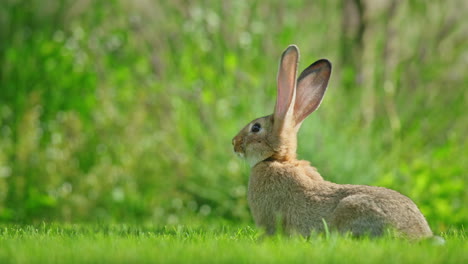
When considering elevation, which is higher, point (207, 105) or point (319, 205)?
point (207, 105)

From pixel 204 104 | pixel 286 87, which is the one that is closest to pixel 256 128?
pixel 286 87

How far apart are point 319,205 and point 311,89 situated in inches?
38.2

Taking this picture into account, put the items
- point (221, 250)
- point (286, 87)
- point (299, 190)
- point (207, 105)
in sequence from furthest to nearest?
1. point (207, 105)
2. point (286, 87)
3. point (299, 190)
4. point (221, 250)

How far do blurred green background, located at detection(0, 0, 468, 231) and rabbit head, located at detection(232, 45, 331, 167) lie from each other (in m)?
2.39

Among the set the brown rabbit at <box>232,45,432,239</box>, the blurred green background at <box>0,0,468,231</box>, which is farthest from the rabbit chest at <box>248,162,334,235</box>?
the blurred green background at <box>0,0,468,231</box>

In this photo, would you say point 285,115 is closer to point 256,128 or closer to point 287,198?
point 256,128

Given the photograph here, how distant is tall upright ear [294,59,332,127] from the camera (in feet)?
16.3

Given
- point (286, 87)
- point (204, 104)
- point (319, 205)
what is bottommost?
point (319, 205)

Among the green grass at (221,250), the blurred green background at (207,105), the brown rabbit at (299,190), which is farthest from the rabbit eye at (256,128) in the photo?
the blurred green background at (207,105)

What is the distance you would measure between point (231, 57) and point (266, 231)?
3.83 m

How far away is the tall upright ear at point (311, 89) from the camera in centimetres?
498

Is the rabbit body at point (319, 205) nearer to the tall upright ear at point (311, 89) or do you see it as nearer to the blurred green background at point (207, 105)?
the tall upright ear at point (311, 89)

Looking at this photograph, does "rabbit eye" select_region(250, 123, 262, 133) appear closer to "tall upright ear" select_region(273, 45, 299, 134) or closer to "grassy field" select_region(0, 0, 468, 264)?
"tall upright ear" select_region(273, 45, 299, 134)

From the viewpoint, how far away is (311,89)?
5012mm
